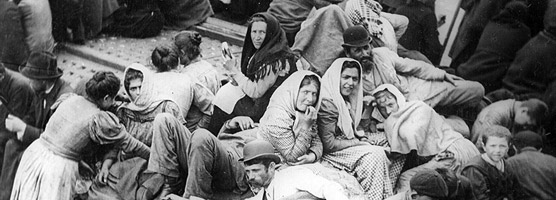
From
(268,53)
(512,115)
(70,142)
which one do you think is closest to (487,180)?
(512,115)

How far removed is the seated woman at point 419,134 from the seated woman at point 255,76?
62 cm

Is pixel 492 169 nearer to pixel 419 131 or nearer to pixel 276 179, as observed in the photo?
pixel 419 131

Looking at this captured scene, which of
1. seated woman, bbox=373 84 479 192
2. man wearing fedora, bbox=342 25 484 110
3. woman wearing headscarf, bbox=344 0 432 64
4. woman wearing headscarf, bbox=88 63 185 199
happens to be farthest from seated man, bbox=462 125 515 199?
woman wearing headscarf, bbox=88 63 185 199

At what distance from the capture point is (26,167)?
7898 mm

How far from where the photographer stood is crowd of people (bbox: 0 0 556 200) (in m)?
7.38

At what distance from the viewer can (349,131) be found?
7.52 meters

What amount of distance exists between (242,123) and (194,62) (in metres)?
0.48

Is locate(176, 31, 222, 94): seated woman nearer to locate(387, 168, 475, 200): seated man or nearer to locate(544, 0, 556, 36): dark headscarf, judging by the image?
locate(387, 168, 475, 200): seated man

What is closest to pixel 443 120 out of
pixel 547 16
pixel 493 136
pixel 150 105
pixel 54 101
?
pixel 493 136

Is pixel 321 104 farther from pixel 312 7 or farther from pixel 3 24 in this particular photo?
pixel 3 24

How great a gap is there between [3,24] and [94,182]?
115cm

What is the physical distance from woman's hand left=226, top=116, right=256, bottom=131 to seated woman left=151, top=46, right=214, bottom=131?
0.17 m

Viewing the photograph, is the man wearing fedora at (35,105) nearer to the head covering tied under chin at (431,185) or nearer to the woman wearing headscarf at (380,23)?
the woman wearing headscarf at (380,23)

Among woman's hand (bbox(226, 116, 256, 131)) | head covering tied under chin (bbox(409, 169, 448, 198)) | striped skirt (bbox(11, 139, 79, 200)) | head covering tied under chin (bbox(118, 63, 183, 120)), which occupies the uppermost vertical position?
head covering tied under chin (bbox(118, 63, 183, 120))
